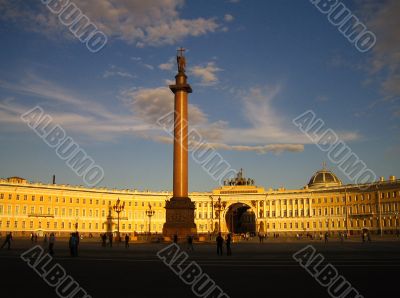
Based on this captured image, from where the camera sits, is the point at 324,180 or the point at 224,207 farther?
the point at 324,180

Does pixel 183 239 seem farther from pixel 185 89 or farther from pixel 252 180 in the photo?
pixel 252 180

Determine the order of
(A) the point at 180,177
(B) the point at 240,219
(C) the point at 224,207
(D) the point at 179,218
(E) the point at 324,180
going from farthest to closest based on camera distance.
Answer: (B) the point at 240,219, (E) the point at 324,180, (C) the point at 224,207, (A) the point at 180,177, (D) the point at 179,218

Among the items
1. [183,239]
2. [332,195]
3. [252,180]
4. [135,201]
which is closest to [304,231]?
[332,195]

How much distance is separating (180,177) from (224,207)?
62.1 metres

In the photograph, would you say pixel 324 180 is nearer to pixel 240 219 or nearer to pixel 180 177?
pixel 240 219

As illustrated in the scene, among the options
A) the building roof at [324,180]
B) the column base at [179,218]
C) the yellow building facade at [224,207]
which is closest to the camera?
the column base at [179,218]

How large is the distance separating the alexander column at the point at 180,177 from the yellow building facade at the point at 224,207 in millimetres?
41095

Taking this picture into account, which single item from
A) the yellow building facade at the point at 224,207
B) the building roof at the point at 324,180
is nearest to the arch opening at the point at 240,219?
the yellow building facade at the point at 224,207

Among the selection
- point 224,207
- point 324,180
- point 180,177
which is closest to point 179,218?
point 180,177

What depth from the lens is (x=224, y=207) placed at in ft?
366

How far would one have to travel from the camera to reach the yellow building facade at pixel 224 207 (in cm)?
10338

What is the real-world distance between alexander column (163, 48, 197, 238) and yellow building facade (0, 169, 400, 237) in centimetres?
4110

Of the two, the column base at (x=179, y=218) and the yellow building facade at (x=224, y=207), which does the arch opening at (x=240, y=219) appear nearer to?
the yellow building facade at (x=224, y=207)

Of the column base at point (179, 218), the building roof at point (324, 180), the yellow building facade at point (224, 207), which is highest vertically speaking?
the building roof at point (324, 180)
